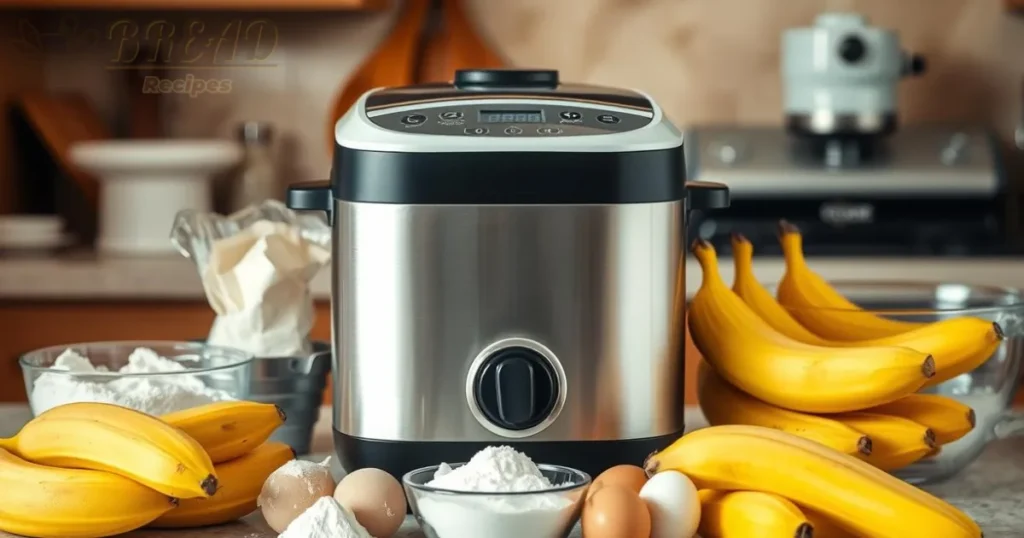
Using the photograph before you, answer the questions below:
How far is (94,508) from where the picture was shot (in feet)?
2.37

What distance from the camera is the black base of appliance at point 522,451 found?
0.84 metres

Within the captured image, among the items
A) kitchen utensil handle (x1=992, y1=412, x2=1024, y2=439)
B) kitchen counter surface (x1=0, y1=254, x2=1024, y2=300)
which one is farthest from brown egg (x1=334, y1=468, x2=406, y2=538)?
kitchen counter surface (x1=0, y1=254, x2=1024, y2=300)

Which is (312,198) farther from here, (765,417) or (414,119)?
(765,417)

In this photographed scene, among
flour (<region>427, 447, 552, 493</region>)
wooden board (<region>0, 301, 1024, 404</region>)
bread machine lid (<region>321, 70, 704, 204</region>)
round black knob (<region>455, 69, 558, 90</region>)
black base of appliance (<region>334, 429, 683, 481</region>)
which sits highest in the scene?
round black knob (<region>455, 69, 558, 90</region>)

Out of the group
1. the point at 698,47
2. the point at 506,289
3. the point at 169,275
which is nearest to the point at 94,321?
the point at 169,275

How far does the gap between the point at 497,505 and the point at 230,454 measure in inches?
8.0

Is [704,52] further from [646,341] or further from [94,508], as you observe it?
[94,508]

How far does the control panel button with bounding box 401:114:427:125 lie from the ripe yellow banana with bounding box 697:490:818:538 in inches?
11.6

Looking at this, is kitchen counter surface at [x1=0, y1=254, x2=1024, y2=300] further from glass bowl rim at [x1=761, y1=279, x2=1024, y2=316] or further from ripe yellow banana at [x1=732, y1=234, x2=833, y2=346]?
ripe yellow banana at [x1=732, y1=234, x2=833, y2=346]

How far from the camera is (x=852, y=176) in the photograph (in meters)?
2.20

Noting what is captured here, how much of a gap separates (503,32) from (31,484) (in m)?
1.94

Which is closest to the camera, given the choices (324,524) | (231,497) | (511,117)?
(324,524)

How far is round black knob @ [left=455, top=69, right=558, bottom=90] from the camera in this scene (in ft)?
3.10

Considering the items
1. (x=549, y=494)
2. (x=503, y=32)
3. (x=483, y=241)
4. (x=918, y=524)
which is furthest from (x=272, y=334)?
(x=503, y=32)
